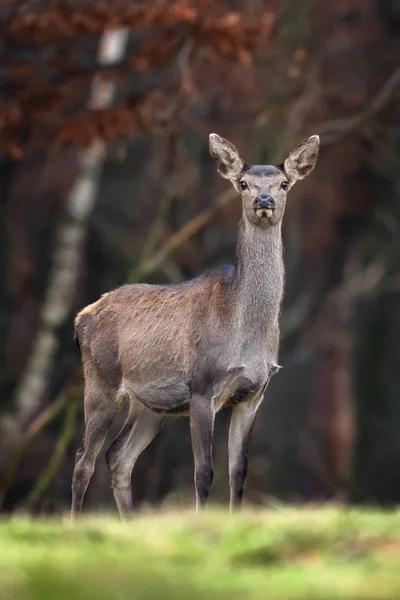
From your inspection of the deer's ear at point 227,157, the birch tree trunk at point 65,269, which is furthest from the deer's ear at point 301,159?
the birch tree trunk at point 65,269

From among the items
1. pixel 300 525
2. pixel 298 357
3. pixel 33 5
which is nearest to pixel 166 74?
pixel 298 357

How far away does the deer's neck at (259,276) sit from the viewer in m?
11.9

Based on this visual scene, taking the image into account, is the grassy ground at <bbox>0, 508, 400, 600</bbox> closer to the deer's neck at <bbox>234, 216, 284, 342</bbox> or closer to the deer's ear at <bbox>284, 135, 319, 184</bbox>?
the deer's neck at <bbox>234, 216, 284, 342</bbox>

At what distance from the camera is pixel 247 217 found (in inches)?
478

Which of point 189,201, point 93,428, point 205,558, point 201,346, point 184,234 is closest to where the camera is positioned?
point 205,558

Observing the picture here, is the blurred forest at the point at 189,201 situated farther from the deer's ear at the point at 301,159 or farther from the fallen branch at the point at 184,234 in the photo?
the deer's ear at the point at 301,159

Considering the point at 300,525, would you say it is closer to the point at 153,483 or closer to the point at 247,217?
the point at 247,217

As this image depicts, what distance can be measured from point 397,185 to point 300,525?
20662 mm

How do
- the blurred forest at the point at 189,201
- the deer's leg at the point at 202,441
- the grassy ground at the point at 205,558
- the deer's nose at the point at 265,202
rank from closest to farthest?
1. the grassy ground at the point at 205,558
2. the deer's leg at the point at 202,441
3. the deer's nose at the point at 265,202
4. the blurred forest at the point at 189,201

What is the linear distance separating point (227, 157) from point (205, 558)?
4773 mm

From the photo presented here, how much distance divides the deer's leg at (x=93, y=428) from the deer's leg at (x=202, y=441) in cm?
99

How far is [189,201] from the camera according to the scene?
27422mm

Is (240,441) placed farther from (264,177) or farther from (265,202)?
(264,177)

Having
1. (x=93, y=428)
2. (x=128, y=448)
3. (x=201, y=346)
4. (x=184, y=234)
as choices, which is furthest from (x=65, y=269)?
(x=201, y=346)
